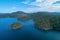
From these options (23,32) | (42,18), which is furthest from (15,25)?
(42,18)

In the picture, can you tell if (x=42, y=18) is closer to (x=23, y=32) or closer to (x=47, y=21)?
(x=47, y=21)

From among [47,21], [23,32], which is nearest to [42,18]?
[47,21]

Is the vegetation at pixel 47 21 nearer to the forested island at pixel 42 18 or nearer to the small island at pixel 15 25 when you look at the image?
the forested island at pixel 42 18

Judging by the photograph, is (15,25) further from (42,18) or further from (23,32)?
(42,18)

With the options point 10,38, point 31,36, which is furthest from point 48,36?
point 10,38

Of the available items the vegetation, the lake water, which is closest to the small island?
the lake water

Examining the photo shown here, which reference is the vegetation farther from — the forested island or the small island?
the small island

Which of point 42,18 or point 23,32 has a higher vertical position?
point 42,18
